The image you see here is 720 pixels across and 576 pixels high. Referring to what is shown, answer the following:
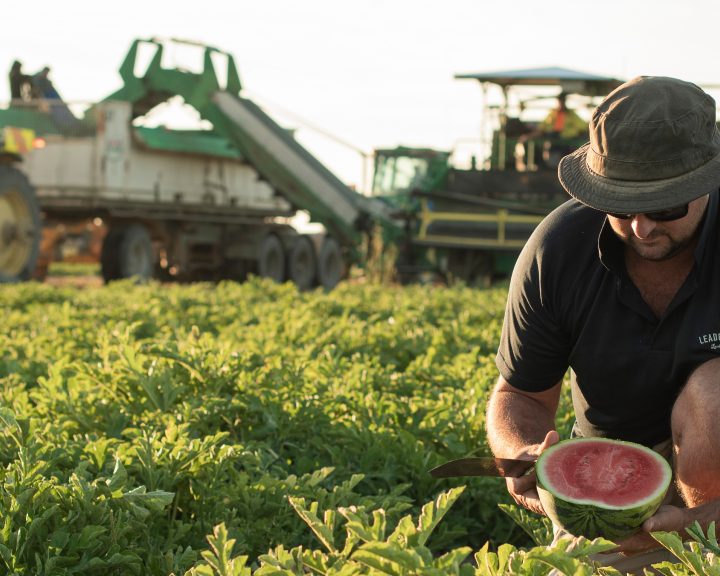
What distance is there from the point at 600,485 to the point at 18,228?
14.3m

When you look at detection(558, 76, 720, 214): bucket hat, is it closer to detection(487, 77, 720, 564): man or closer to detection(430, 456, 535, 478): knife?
detection(487, 77, 720, 564): man

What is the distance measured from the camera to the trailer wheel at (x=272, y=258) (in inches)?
932

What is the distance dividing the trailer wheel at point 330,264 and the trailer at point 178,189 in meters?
0.03

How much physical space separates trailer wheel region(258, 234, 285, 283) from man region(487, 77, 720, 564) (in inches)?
767

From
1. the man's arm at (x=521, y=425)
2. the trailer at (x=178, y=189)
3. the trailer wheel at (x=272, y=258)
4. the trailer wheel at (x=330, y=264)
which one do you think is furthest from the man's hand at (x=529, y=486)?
the trailer wheel at (x=330, y=264)

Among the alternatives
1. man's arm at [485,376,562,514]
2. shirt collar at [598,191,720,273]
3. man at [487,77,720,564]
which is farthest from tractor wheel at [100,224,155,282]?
shirt collar at [598,191,720,273]

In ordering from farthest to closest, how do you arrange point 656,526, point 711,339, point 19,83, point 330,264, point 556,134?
point 330,264, point 556,134, point 19,83, point 711,339, point 656,526

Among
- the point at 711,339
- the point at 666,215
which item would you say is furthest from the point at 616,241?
the point at 711,339

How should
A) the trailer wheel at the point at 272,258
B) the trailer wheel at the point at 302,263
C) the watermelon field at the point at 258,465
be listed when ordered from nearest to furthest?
the watermelon field at the point at 258,465 → the trailer wheel at the point at 272,258 → the trailer wheel at the point at 302,263

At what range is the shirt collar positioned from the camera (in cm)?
395

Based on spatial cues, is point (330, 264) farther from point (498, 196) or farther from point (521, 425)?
point (521, 425)

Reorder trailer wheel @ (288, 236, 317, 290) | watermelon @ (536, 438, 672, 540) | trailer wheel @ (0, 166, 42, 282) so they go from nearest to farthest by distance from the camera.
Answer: watermelon @ (536, 438, 672, 540) < trailer wheel @ (0, 166, 42, 282) < trailer wheel @ (288, 236, 317, 290)

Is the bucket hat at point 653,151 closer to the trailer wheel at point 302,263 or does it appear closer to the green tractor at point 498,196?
the green tractor at point 498,196

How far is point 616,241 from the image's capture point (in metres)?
4.02
